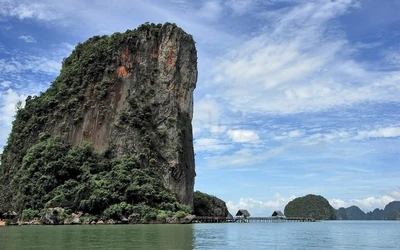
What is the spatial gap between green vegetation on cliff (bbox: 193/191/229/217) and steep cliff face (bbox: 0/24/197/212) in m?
8.95

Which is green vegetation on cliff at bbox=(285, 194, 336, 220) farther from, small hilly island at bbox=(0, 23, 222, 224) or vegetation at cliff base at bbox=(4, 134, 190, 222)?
vegetation at cliff base at bbox=(4, 134, 190, 222)

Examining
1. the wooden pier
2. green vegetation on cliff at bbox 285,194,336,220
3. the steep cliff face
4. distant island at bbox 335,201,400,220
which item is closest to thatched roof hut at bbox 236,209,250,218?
the wooden pier

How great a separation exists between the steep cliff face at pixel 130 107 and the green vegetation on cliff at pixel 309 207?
2212 inches

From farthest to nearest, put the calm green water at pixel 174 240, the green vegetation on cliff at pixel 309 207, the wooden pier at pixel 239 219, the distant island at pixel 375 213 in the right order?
the distant island at pixel 375 213 → the green vegetation on cliff at pixel 309 207 → the wooden pier at pixel 239 219 → the calm green water at pixel 174 240

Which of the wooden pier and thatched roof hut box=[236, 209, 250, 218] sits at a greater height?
thatched roof hut box=[236, 209, 250, 218]

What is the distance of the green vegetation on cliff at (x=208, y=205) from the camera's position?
2670 inches

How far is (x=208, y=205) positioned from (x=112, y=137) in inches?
849

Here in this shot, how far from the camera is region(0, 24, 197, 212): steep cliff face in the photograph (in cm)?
5775

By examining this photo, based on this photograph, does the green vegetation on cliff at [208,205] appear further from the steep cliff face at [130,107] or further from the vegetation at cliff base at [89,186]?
the vegetation at cliff base at [89,186]

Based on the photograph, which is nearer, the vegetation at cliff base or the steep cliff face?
the vegetation at cliff base

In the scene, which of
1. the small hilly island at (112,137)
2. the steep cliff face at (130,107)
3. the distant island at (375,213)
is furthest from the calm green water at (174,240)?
the distant island at (375,213)

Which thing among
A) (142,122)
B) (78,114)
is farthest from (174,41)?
(78,114)

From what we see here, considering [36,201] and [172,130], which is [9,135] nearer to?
[36,201]

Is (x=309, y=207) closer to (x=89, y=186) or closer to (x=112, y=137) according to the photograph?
(x=112, y=137)
